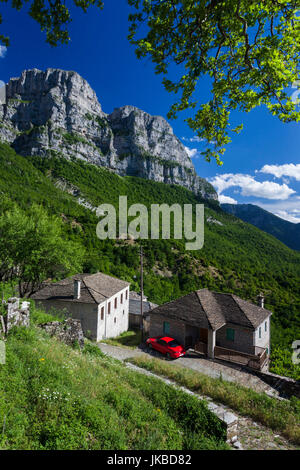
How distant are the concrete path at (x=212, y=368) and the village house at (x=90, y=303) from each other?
2.59 m

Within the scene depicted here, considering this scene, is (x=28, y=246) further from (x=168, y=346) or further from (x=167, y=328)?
(x=168, y=346)

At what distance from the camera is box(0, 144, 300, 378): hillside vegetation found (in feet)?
131

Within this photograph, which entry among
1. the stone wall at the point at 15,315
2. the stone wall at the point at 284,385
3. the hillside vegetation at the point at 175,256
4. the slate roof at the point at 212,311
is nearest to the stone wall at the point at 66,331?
the stone wall at the point at 15,315

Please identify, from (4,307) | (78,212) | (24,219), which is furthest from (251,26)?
(78,212)

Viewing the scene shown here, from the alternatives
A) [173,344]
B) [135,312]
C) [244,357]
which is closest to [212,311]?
[244,357]

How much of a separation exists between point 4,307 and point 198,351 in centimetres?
1480

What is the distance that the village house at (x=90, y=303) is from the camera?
2066 centimetres

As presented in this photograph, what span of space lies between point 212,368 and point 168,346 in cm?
364

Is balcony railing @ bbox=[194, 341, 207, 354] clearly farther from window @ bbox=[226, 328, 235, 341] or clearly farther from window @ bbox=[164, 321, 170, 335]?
window @ bbox=[164, 321, 170, 335]

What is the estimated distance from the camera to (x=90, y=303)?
20.5 meters

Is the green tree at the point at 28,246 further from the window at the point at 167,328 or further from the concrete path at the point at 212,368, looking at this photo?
the window at the point at 167,328

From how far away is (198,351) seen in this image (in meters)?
18.7

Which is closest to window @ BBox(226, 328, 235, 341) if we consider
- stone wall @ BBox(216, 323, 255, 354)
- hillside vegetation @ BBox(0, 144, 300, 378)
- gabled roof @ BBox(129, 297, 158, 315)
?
stone wall @ BBox(216, 323, 255, 354)

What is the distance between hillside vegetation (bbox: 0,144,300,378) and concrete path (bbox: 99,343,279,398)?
23.5ft
